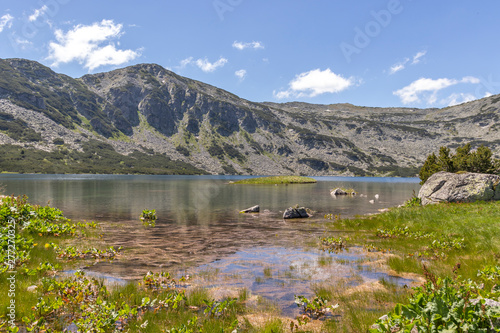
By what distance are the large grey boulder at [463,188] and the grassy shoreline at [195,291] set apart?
1579cm

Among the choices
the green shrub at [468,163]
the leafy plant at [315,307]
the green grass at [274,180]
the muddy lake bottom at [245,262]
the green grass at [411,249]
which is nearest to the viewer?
the leafy plant at [315,307]

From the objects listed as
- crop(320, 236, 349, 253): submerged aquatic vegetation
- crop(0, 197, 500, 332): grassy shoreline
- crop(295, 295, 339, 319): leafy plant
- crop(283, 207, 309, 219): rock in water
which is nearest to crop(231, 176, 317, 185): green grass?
crop(283, 207, 309, 219): rock in water

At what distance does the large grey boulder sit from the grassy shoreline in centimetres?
1579

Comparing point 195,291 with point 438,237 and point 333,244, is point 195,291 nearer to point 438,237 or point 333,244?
point 333,244

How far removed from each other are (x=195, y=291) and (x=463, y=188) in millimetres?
35201

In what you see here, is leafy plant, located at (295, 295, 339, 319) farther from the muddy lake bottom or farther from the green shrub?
the green shrub

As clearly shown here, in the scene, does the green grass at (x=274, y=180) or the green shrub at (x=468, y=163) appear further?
the green grass at (x=274, y=180)

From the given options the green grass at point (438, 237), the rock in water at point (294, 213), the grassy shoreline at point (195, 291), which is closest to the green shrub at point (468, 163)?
the green grass at point (438, 237)

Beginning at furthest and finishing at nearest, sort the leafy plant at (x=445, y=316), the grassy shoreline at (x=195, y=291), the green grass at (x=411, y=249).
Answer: the green grass at (x=411, y=249) → the grassy shoreline at (x=195, y=291) → the leafy plant at (x=445, y=316)

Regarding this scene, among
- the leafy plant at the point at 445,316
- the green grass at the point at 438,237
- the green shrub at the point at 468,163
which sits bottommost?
the green grass at the point at 438,237

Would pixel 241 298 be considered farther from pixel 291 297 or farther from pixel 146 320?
pixel 146 320

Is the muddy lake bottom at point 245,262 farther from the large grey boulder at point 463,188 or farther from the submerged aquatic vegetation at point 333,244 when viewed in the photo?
the large grey boulder at point 463,188

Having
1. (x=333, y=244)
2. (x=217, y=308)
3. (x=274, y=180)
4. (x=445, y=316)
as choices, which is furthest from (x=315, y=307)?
(x=274, y=180)

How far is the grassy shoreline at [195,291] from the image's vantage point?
21.6ft
